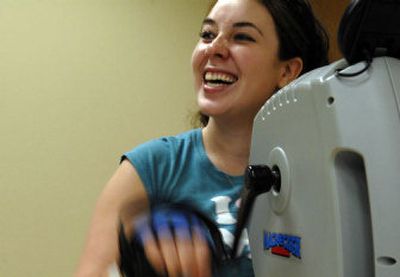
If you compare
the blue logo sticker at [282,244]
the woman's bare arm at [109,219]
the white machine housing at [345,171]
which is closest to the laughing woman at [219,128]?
the woman's bare arm at [109,219]

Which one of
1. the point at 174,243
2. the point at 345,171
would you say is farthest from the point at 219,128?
the point at 345,171

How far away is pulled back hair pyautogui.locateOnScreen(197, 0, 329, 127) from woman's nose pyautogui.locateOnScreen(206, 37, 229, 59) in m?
0.14

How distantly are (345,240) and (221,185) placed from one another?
538 millimetres

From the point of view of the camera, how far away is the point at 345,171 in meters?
0.48

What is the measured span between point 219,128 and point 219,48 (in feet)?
0.60

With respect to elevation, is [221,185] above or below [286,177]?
below

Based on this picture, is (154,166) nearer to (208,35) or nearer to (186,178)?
(186,178)

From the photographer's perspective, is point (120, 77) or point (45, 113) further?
point (120, 77)

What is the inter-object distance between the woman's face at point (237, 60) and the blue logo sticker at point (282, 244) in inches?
16.8

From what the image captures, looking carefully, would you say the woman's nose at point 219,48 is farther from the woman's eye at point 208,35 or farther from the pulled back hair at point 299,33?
the pulled back hair at point 299,33

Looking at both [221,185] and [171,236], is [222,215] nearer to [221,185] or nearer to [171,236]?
[221,185]

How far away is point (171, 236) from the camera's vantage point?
24.1 inches

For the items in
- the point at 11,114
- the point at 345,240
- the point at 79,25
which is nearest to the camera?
the point at 345,240

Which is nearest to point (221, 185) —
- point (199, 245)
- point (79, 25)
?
point (199, 245)
